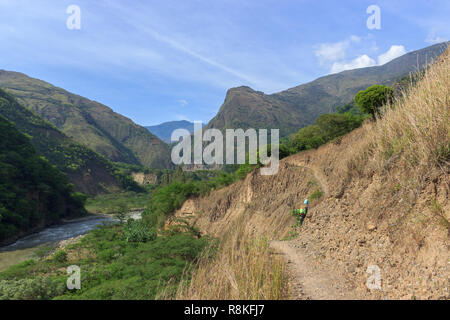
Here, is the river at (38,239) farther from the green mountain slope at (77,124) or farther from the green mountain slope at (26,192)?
the green mountain slope at (77,124)

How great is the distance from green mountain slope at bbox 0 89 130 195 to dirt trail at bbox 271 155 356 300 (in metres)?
77.2

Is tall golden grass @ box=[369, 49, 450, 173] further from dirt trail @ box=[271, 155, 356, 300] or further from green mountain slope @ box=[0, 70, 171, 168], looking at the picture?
green mountain slope @ box=[0, 70, 171, 168]

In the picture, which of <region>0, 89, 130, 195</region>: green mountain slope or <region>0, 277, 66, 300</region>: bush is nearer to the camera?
<region>0, 277, 66, 300</region>: bush

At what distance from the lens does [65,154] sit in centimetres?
7494

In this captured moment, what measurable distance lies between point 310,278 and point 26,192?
46.1 metres

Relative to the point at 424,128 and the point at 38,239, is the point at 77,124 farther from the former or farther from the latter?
the point at 424,128

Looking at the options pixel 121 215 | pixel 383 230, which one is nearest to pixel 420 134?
pixel 383 230

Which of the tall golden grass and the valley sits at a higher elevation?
the tall golden grass

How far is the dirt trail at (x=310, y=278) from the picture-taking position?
14.5 feet

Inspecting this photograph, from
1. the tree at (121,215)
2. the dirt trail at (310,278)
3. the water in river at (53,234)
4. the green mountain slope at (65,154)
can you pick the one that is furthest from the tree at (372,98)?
the green mountain slope at (65,154)

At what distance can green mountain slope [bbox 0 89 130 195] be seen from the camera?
234ft

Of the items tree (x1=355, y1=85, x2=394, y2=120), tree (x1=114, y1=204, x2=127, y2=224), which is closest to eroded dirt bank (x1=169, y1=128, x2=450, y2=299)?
tree (x1=355, y1=85, x2=394, y2=120)

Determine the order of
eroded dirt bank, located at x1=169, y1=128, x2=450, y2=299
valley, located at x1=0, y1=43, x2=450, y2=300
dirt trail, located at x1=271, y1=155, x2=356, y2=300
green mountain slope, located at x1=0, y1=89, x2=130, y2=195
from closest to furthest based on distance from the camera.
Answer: eroded dirt bank, located at x1=169, y1=128, x2=450, y2=299 → valley, located at x1=0, y1=43, x2=450, y2=300 → dirt trail, located at x1=271, y1=155, x2=356, y2=300 → green mountain slope, located at x1=0, y1=89, x2=130, y2=195
